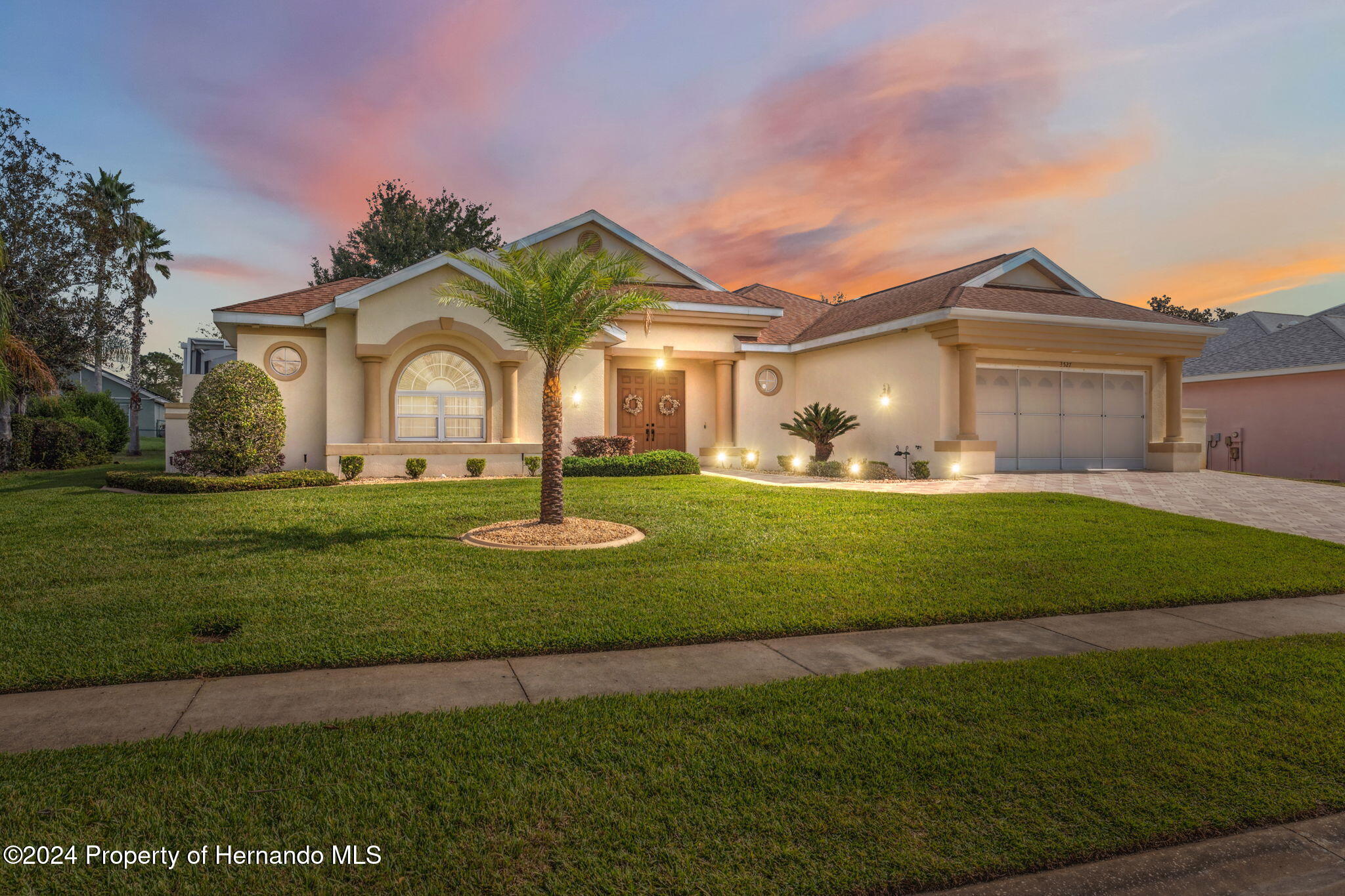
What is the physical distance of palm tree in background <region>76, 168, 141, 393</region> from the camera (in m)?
30.0

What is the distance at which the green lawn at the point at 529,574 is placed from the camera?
5.49m

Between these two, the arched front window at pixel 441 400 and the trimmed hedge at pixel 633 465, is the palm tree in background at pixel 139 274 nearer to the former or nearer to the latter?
the arched front window at pixel 441 400

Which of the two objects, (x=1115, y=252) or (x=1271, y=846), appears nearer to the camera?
(x=1271, y=846)

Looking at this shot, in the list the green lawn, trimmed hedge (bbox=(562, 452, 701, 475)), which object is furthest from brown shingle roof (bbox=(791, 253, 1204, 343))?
the green lawn

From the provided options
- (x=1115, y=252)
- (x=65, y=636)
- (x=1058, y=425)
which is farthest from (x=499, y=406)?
(x=1115, y=252)

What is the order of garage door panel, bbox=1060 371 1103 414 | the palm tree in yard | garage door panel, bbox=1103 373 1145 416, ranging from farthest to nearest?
garage door panel, bbox=1103 373 1145 416
garage door panel, bbox=1060 371 1103 414
the palm tree in yard

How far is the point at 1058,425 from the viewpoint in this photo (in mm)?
21188

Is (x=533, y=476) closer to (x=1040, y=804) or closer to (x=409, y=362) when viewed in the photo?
(x=409, y=362)

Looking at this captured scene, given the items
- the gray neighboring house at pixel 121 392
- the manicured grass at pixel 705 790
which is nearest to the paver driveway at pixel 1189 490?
the manicured grass at pixel 705 790

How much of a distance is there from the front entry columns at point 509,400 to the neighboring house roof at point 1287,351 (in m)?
25.3

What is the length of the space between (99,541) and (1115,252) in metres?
28.7

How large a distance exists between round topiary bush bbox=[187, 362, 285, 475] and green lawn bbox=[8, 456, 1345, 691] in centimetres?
227

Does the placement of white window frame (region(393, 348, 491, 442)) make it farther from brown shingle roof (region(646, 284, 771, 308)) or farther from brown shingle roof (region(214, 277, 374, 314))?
brown shingle roof (region(646, 284, 771, 308))

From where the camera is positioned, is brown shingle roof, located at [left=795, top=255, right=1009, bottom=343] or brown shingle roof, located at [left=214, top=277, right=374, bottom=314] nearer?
brown shingle roof, located at [left=214, top=277, right=374, bottom=314]
